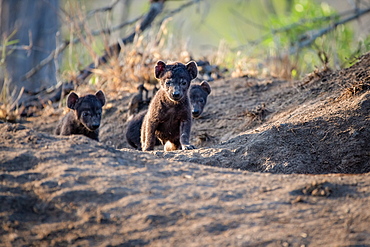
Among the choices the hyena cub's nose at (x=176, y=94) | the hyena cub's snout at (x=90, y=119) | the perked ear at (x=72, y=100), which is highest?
the perked ear at (x=72, y=100)

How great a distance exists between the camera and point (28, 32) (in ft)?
45.3

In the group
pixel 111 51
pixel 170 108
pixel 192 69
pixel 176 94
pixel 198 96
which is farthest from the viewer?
pixel 111 51

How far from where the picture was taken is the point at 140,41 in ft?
33.2

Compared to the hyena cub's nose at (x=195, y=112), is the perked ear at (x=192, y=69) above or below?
above

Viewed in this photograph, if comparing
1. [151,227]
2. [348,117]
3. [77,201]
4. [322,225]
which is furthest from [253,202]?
[348,117]

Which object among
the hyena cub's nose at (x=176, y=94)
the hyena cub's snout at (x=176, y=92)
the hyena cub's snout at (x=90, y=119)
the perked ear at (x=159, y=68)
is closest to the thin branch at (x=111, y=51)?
the hyena cub's snout at (x=90, y=119)

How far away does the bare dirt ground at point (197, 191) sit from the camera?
344cm

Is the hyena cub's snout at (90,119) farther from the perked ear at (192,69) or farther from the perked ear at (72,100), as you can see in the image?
the perked ear at (192,69)

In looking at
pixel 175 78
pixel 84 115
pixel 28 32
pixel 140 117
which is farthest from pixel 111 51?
pixel 175 78

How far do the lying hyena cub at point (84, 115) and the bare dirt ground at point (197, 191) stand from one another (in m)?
2.05

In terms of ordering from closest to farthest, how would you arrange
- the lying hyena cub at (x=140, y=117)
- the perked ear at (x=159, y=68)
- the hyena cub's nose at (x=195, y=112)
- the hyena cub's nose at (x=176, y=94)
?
1. the hyena cub's nose at (x=176, y=94)
2. the perked ear at (x=159, y=68)
3. the hyena cub's nose at (x=195, y=112)
4. the lying hyena cub at (x=140, y=117)

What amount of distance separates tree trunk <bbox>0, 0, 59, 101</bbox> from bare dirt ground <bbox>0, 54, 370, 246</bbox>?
9.25 m

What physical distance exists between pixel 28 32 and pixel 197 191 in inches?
441

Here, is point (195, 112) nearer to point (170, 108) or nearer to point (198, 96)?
point (198, 96)
